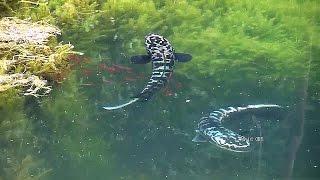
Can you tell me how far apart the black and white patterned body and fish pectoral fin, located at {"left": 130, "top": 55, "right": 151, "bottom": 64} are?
0.01m

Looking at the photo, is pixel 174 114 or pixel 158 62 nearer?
pixel 174 114

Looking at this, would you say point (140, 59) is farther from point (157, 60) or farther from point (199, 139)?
point (199, 139)

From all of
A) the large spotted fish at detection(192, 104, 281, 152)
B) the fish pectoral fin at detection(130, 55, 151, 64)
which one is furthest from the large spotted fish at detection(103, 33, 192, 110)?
the large spotted fish at detection(192, 104, 281, 152)

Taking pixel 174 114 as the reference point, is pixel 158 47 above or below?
above

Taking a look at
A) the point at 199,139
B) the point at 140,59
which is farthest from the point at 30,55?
the point at 199,139

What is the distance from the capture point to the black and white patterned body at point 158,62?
1.47 m

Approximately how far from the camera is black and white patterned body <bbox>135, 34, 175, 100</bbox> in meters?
1.47

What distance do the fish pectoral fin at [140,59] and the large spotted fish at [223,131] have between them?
11.2 inches

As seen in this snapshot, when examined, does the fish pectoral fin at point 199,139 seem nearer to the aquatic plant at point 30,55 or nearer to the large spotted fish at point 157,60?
the large spotted fish at point 157,60

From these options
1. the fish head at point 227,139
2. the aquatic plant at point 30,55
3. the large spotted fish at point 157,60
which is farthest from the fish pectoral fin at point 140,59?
the fish head at point 227,139

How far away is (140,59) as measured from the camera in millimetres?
1557

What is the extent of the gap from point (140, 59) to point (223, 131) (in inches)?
14.7

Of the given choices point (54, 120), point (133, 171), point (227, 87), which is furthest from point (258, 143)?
point (54, 120)

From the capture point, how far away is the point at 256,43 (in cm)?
159
